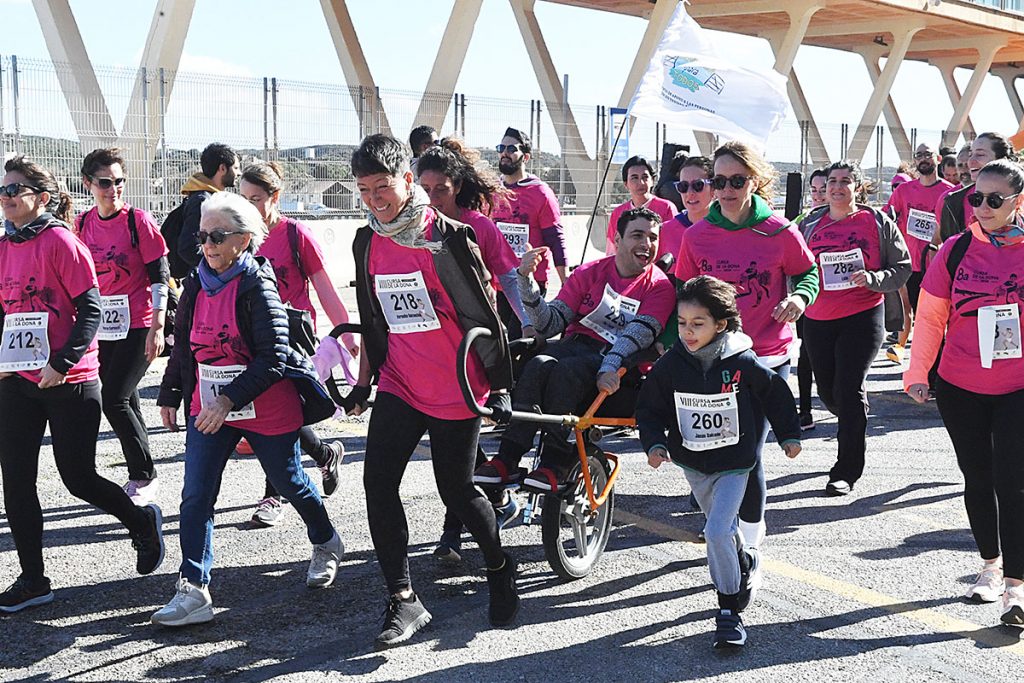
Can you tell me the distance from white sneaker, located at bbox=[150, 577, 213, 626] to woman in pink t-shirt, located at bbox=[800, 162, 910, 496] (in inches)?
150

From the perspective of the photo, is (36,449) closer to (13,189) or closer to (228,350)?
(228,350)

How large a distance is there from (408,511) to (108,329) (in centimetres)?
196

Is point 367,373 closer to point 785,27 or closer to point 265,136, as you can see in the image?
point 265,136

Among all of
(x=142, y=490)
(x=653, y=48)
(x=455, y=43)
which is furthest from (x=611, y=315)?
(x=653, y=48)

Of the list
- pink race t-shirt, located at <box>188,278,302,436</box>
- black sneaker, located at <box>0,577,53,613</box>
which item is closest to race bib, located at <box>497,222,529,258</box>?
pink race t-shirt, located at <box>188,278,302,436</box>

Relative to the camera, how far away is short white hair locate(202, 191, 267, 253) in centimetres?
478

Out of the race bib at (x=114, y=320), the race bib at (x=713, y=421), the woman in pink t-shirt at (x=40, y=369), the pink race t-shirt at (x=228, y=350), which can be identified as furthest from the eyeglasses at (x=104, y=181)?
the race bib at (x=713, y=421)

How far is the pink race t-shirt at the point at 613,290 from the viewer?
571 cm

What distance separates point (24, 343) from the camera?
4977 mm

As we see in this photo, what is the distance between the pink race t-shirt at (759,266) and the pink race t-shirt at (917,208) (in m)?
5.73

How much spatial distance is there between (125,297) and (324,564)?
2252 millimetres

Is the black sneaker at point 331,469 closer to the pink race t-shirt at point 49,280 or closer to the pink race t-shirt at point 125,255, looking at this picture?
the pink race t-shirt at point 125,255

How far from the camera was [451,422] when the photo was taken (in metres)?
4.58

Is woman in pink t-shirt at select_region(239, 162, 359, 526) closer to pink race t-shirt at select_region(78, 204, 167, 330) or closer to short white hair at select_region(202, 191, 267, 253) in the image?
pink race t-shirt at select_region(78, 204, 167, 330)
